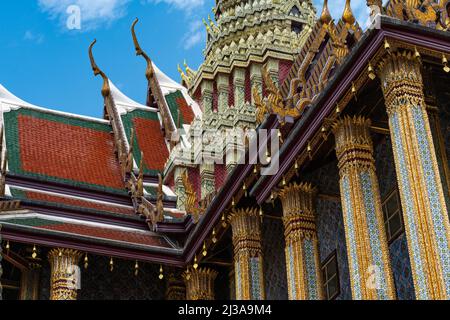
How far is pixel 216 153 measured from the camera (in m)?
17.3

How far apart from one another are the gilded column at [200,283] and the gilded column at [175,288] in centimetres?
44

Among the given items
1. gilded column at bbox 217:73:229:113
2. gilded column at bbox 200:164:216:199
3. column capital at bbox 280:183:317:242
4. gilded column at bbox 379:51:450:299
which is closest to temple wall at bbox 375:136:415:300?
column capital at bbox 280:183:317:242

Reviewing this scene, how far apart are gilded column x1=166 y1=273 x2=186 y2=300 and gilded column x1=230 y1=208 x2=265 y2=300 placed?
6.84 ft

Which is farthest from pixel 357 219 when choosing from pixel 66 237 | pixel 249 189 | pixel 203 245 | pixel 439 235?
pixel 66 237

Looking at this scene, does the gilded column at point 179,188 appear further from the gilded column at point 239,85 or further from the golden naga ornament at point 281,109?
the golden naga ornament at point 281,109

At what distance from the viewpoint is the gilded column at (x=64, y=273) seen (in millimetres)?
13609

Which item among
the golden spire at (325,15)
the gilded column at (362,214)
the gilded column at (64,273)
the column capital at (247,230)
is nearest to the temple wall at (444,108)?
the gilded column at (362,214)

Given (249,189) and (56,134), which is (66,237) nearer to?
(249,189)

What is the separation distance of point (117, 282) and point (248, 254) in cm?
311

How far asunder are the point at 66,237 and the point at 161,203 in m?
2.22

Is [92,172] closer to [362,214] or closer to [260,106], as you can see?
[260,106]

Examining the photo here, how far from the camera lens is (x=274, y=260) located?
13.8 m

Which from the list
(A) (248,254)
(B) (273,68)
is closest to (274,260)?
(A) (248,254)
